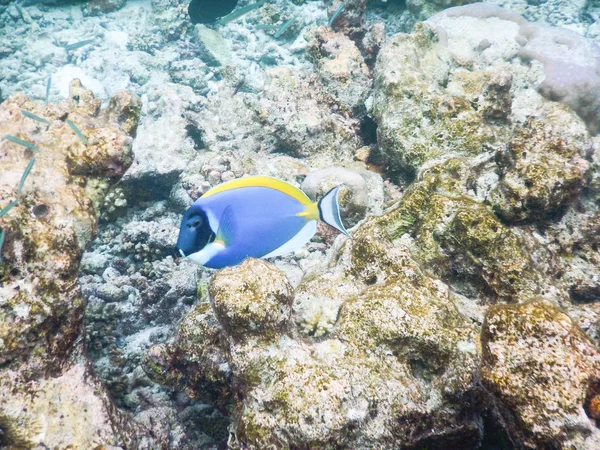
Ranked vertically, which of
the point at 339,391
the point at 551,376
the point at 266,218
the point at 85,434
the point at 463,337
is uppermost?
the point at 266,218

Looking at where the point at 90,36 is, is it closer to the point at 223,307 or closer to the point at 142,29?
the point at 142,29

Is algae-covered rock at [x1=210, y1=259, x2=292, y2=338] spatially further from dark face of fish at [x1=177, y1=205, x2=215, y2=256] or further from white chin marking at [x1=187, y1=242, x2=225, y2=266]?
dark face of fish at [x1=177, y1=205, x2=215, y2=256]

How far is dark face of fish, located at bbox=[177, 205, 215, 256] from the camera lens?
162 centimetres

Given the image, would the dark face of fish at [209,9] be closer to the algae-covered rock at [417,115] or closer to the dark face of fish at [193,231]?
the algae-covered rock at [417,115]

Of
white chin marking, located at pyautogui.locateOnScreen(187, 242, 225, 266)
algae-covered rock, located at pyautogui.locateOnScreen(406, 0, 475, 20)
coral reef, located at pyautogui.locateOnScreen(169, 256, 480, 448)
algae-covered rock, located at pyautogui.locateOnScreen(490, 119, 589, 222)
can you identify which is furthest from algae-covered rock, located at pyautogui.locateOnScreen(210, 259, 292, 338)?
algae-covered rock, located at pyautogui.locateOnScreen(406, 0, 475, 20)

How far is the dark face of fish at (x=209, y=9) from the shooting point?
746 centimetres

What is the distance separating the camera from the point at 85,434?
1.97 metres

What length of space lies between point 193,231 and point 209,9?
7.75m

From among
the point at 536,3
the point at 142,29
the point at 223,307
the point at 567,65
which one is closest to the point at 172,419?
the point at 223,307

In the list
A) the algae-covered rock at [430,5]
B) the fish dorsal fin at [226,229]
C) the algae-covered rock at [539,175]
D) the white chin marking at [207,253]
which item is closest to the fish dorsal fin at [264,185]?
the fish dorsal fin at [226,229]

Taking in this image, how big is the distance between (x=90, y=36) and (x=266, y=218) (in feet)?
31.4

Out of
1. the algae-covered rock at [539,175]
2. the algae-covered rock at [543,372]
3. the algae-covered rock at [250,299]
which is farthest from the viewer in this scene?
the algae-covered rock at [539,175]

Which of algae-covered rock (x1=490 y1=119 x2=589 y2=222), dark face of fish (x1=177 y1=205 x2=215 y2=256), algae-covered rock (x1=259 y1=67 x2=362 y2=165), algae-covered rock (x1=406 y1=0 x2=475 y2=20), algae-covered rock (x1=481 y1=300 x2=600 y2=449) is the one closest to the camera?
algae-covered rock (x1=481 y1=300 x2=600 y2=449)

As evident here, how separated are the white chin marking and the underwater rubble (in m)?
0.24
